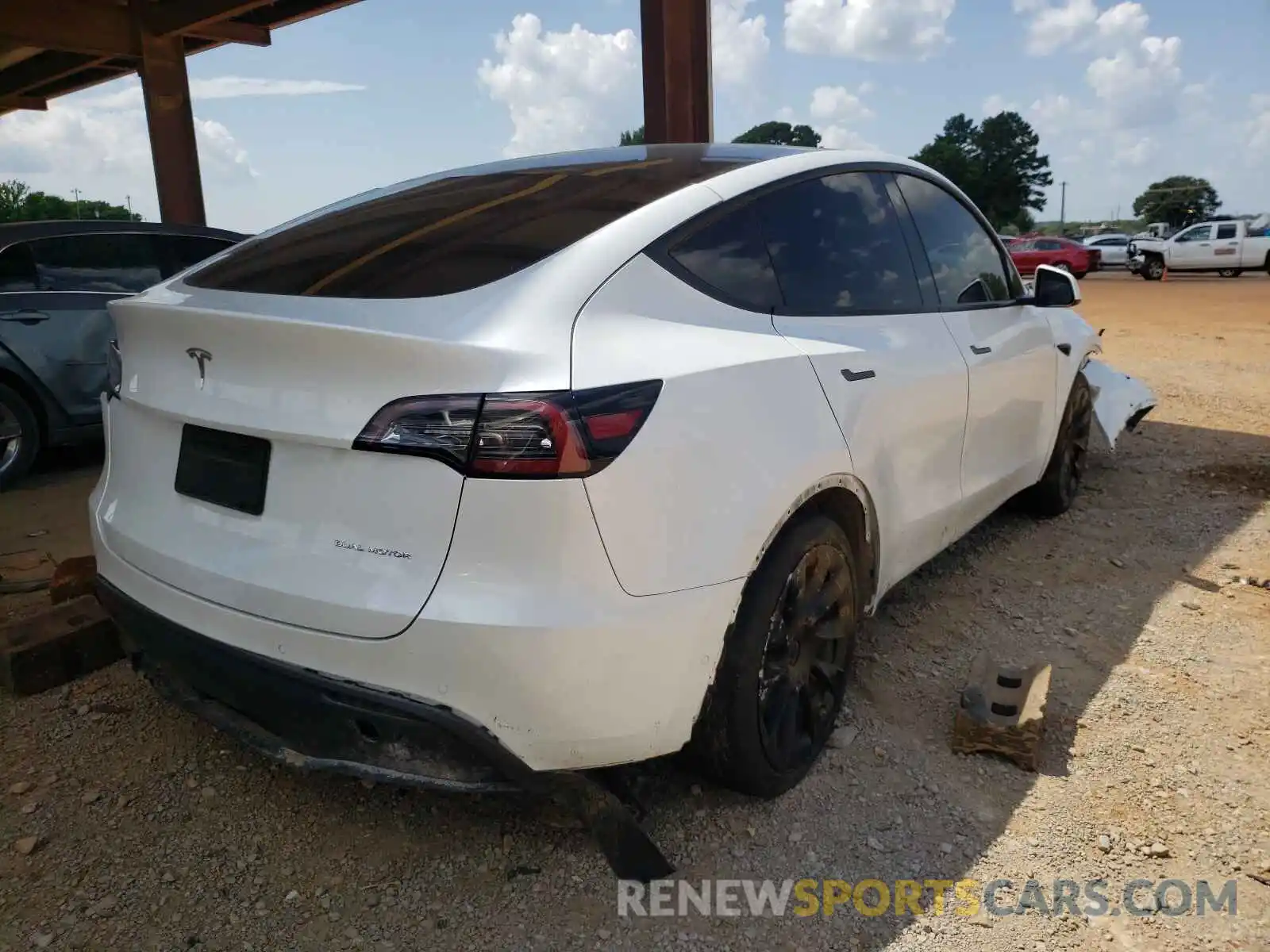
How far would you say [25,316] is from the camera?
218 inches

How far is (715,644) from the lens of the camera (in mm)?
2111

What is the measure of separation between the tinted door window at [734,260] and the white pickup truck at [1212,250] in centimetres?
2875

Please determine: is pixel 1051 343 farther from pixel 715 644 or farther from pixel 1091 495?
pixel 715 644

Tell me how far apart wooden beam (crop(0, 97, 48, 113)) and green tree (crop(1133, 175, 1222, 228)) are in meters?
68.9

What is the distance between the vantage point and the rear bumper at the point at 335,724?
1.87 m

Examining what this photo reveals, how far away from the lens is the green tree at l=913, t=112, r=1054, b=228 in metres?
66.2

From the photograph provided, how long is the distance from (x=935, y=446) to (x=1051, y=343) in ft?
5.00

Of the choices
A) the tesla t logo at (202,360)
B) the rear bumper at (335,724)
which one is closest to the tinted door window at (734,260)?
the tesla t logo at (202,360)

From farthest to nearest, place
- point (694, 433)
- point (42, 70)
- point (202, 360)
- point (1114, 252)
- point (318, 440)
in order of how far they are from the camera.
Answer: point (1114, 252)
point (42, 70)
point (202, 360)
point (694, 433)
point (318, 440)

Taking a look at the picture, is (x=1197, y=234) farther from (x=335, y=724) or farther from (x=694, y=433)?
(x=335, y=724)

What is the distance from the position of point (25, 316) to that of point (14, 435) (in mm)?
688

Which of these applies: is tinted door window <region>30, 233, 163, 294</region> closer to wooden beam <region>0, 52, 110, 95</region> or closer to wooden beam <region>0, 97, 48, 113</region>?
wooden beam <region>0, 52, 110, 95</region>

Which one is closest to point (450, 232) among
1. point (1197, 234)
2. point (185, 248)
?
point (185, 248)

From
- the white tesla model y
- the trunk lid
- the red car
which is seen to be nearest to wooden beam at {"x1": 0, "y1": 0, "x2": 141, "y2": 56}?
the white tesla model y
